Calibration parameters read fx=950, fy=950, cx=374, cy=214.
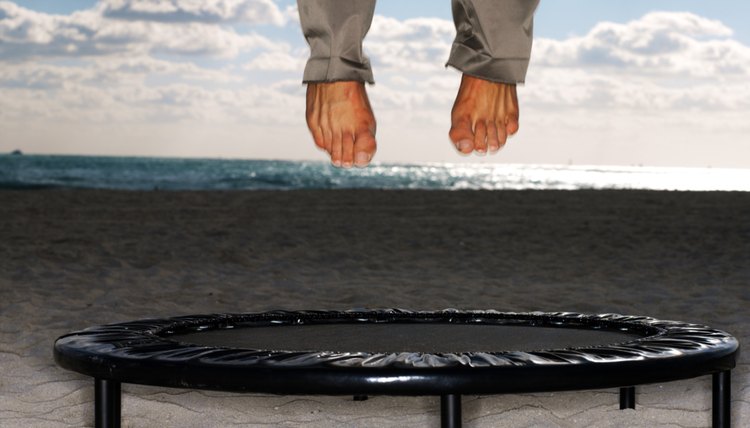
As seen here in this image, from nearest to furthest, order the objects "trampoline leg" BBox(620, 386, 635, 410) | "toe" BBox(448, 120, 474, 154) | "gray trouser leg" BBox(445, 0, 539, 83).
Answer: "gray trouser leg" BBox(445, 0, 539, 83) → "toe" BBox(448, 120, 474, 154) → "trampoline leg" BBox(620, 386, 635, 410)

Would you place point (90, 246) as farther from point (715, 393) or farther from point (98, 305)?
point (715, 393)

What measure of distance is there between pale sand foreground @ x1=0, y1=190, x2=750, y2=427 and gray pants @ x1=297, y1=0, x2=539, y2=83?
3.47 feet

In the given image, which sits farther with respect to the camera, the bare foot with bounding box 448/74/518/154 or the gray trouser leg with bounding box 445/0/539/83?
the bare foot with bounding box 448/74/518/154

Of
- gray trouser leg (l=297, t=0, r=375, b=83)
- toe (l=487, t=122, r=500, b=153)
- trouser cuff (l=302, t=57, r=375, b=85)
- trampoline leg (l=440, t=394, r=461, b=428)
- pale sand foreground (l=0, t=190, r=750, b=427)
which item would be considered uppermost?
gray trouser leg (l=297, t=0, r=375, b=83)

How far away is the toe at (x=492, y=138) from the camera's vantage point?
7.88 ft

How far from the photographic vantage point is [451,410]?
5.49ft

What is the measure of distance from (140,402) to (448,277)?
3.21 m

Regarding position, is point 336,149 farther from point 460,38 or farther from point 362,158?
point 460,38

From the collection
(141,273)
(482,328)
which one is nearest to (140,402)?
(482,328)

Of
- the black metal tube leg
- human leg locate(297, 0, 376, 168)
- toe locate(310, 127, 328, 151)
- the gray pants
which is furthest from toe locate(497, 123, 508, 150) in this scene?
the black metal tube leg

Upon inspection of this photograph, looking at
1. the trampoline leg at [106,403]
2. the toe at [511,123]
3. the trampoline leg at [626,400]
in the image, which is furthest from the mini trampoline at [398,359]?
the toe at [511,123]

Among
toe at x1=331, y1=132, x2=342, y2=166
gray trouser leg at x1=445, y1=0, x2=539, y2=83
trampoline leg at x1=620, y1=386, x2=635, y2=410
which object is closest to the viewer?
gray trouser leg at x1=445, y1=0, x2=539, y2=83

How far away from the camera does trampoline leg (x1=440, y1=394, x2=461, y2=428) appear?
1670 mm

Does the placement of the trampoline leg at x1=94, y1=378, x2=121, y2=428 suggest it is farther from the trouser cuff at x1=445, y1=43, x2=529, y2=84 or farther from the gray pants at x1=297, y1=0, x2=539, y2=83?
the trouser cuff at x1=445, y1=43, x2=529, y2=84
